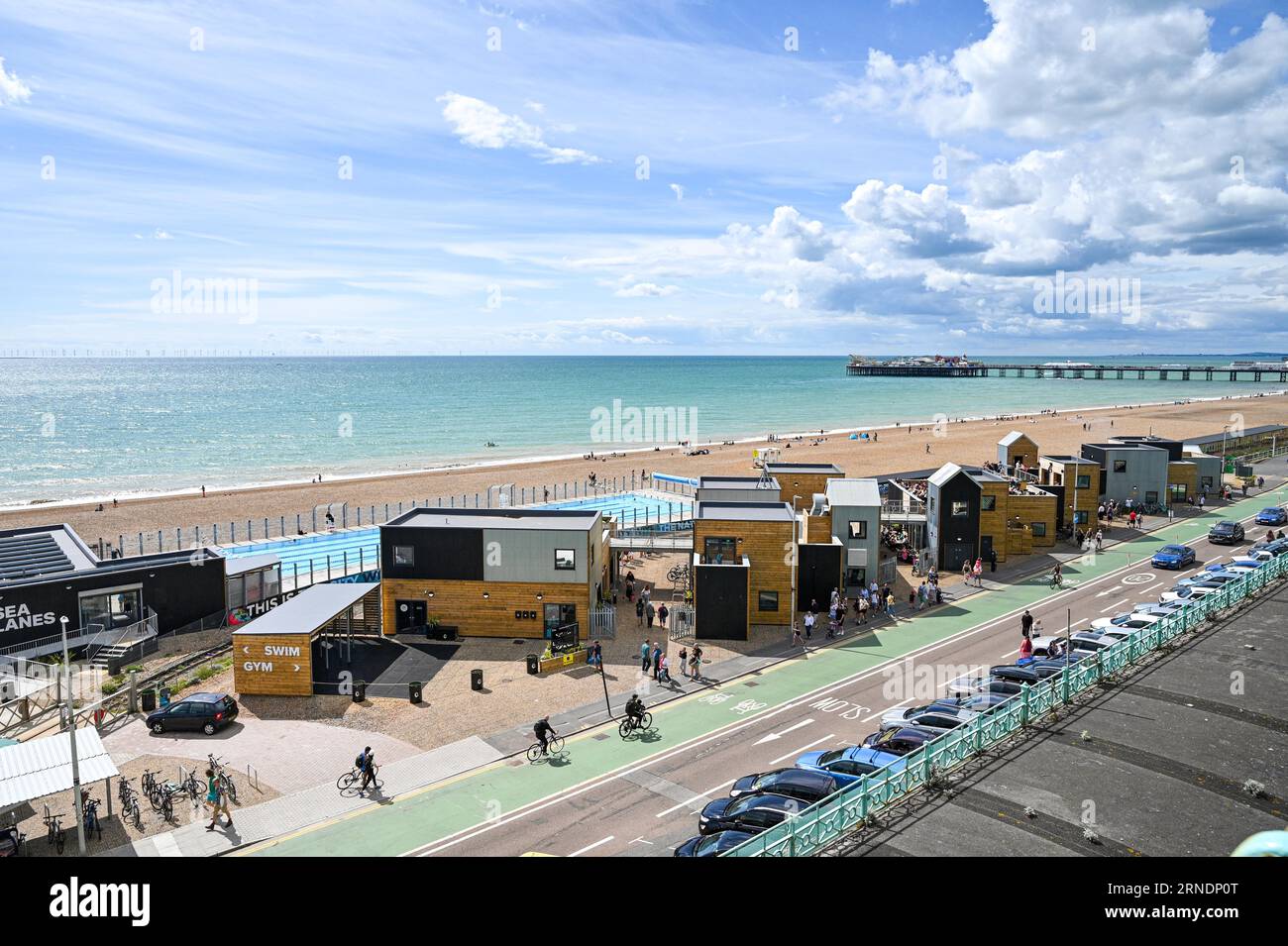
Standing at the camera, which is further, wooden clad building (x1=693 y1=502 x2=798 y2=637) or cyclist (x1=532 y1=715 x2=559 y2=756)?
wooden clad building (x1=693 y1=502 x2=798 y2=637)

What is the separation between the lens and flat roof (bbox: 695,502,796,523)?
130ft

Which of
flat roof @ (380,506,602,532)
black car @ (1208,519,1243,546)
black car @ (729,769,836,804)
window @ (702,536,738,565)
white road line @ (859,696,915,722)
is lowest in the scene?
white road line @ (859,696,915,722)

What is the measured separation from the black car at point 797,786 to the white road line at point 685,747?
4.52 meters

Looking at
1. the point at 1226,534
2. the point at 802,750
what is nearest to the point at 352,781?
the point at 802,750

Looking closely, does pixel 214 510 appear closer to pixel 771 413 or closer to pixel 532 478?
pixel 532 478

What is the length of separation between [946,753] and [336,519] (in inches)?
2206

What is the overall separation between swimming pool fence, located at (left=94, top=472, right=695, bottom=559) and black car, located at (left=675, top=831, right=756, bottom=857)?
3520 cm

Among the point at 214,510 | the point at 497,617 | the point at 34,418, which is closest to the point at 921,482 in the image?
the point at 497,617

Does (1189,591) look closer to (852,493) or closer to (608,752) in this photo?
(852,493)

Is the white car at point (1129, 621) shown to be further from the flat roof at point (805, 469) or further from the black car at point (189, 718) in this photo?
the black car at point (189, 718)

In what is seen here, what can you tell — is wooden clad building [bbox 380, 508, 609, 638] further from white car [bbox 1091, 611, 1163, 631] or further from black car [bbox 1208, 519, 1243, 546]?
black car [bbox 1208, 519, 1243, 546]

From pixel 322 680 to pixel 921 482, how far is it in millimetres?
44580

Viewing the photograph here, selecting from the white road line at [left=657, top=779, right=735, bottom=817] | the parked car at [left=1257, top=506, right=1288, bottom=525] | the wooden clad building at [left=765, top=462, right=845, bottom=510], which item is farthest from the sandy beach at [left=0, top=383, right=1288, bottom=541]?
the white road line at [left=657, top=779, right=735, bottom=817]

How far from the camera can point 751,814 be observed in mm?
19688
